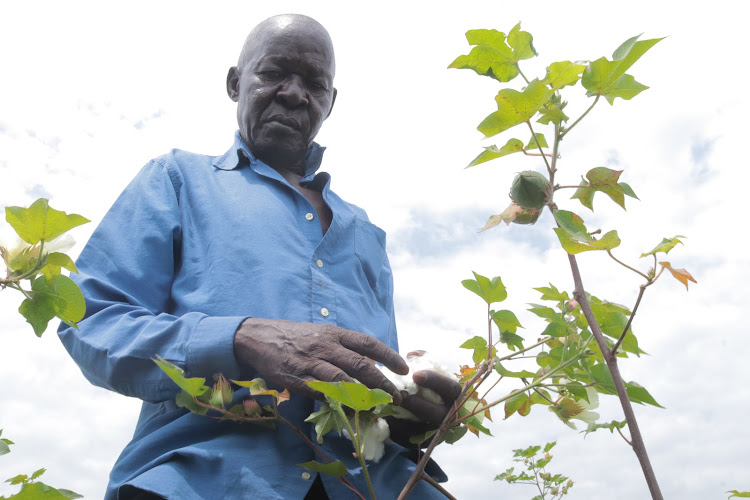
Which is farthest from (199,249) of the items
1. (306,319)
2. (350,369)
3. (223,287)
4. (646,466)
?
(646,466)

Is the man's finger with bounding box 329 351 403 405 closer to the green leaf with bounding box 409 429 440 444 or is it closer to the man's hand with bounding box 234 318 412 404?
the man's hand with bounding box 234 318 412 404

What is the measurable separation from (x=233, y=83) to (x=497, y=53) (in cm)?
130

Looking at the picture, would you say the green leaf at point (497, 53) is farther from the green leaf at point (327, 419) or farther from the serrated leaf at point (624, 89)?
the green leaf at point (327, 419)

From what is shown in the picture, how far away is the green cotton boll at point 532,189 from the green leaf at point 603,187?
3.5 inches

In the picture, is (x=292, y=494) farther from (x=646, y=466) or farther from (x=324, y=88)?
(x=324, y=88)

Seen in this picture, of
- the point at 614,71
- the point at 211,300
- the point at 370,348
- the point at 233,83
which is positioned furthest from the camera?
the point at 233,83

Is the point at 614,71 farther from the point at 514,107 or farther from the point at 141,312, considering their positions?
the point at 141,312

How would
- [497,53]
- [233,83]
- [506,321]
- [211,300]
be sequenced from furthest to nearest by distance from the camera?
[233,83], [211,300], [506,321], [497,53]

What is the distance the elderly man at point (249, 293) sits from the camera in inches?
49.1

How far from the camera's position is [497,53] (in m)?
1.13

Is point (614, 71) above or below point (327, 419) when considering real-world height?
above

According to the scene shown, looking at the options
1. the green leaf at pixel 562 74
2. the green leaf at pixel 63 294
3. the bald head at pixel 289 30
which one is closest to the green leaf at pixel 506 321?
the green leaf at pixel 562 74

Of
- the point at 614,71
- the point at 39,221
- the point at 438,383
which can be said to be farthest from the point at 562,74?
the point at 39,221

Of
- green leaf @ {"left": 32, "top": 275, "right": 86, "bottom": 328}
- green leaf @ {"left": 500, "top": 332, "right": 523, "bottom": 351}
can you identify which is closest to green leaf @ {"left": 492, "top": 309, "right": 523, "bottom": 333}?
green leaf @ {"left": 500, "top": 332, "right": 523, "bottom": 351}
